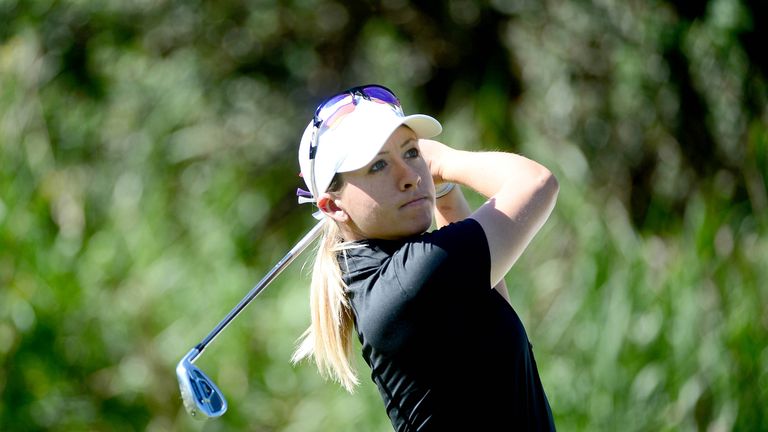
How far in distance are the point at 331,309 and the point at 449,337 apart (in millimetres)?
323

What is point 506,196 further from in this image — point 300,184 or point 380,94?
point 300,184

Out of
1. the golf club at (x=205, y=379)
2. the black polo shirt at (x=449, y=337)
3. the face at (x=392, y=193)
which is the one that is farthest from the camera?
the golf club at (x=205, y=379)

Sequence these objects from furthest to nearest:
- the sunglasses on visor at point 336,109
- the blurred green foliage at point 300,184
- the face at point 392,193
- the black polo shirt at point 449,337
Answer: the blurred green foliage at point 300,184
the sunglasses on visor at point 336,109
the face at point 392,193
the black polo shirt at point 449,337

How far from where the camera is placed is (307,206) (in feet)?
23.1

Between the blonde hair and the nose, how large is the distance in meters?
0.21

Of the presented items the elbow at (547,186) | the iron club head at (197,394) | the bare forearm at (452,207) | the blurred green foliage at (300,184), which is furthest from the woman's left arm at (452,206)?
the blurred green foliage at (300,184)

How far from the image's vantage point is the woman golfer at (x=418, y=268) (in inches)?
84.1

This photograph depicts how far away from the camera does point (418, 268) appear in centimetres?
212

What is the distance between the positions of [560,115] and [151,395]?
3034mm

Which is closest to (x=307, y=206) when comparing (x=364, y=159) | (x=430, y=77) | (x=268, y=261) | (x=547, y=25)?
(x=268, y=261)

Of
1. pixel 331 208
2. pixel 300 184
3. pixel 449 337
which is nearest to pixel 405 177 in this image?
pixel 331 208

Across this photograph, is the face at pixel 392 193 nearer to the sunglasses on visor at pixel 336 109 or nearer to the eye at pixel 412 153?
the eye at pixel 412 153

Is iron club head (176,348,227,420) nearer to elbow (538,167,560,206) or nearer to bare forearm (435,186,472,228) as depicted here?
bare forearm (435,186,472,228)

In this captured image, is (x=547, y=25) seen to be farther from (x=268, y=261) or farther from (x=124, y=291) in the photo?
(x=124, y=291)
